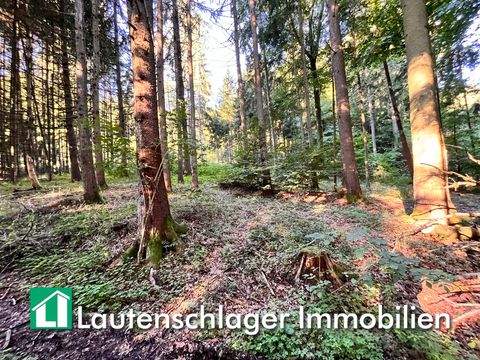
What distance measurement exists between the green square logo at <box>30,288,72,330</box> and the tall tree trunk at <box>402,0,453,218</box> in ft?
18.6

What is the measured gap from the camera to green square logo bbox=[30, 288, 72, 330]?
3.32 m

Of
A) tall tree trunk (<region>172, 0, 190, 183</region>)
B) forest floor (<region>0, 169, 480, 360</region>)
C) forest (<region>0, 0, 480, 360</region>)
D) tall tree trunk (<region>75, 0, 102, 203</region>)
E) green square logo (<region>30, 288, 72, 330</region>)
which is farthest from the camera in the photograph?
tall tree trunk (<region>75, 0, 102, 203</region>)

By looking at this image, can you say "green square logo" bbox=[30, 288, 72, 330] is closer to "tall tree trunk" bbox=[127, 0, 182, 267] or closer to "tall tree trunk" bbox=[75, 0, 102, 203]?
"tall tree trunk" bbox=[127, 0, 182, 267]

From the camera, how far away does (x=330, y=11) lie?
306 inches

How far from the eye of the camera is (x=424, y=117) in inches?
199

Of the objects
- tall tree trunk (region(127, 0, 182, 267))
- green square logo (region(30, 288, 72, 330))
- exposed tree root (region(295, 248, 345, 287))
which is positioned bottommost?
green square logo (region(30, 288, 72, 330))

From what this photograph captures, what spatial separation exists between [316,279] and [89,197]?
6807 mm

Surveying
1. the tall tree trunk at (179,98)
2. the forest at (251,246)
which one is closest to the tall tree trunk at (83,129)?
the forest at (251,246)

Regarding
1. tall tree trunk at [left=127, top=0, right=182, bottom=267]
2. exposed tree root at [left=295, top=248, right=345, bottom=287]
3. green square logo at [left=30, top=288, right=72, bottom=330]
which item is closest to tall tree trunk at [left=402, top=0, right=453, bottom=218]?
exposed tree root at [left=295, top=248, right=345, bottom=287]

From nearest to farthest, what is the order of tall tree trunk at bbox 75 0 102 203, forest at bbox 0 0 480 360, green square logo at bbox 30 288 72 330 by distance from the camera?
1. forest at bbox 0 0 480 360
2. green square logo at bbox 30 288 72 330
3. tall tree trunk at bbox 75 0 102 203

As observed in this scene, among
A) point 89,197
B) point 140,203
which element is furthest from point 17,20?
point 140,203

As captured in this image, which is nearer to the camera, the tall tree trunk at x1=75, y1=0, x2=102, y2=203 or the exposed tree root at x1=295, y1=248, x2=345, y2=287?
the exposed tree root at x1=295, y1=248, x2=345, y2=287

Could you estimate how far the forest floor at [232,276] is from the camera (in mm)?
2746

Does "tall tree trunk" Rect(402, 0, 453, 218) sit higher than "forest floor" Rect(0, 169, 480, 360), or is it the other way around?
"tall tree trunk" Rect(402, 0, 453, 218)
